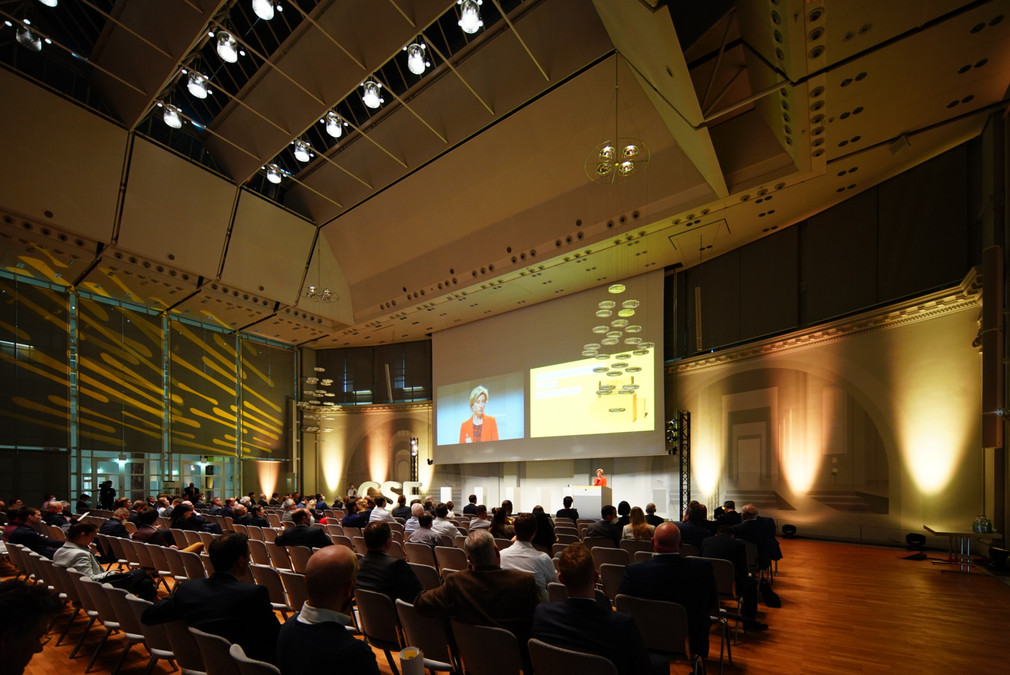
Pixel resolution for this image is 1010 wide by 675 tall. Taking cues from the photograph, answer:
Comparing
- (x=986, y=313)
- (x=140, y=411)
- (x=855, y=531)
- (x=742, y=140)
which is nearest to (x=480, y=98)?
(x=742, y=140)

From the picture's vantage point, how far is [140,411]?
16.4 metres

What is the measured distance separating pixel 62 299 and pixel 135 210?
4.12m

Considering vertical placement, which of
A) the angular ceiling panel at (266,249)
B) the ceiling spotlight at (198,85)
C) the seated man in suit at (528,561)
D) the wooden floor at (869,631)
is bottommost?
the wooden floor at (869,631)

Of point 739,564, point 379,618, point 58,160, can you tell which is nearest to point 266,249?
point 58,160

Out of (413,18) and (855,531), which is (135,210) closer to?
(413,18)

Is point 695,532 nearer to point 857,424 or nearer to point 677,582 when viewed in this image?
point 677,582

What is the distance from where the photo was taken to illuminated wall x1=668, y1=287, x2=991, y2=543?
9.60 metres

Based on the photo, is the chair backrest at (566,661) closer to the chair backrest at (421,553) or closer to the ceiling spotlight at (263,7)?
the chair backrest at (421,553)

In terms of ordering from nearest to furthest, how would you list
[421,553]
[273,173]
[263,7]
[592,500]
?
[421,553] → [263,7] → [592,500] → [273,173]

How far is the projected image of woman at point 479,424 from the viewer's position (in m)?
18.2

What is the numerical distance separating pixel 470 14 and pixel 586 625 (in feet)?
32.8

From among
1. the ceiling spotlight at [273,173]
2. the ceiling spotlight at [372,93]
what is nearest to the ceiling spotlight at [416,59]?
the ceiling spotlight at [372,93]

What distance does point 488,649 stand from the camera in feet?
8.90

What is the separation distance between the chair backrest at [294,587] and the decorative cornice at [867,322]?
10.8 m
